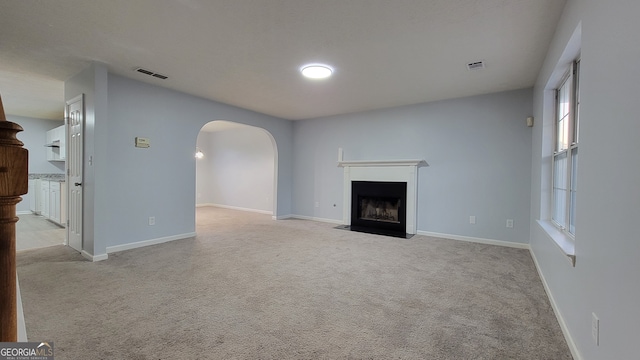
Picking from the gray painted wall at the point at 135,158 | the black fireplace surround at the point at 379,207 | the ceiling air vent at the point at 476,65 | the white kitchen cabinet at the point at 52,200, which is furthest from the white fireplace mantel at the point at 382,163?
the white kitchen cabinet at the point at 52,200

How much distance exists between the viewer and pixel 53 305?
7.55 feet

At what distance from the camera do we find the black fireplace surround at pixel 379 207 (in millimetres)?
5219

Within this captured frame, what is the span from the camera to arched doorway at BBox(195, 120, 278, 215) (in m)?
7.75

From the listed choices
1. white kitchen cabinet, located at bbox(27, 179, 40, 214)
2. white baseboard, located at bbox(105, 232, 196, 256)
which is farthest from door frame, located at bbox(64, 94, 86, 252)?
white kitchen cabinet, located at bbox(27, 179, 40, 214)

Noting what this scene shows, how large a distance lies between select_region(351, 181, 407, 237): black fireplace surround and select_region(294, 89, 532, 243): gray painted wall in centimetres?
34

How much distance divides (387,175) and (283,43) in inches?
131

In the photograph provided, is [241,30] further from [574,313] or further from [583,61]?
[574,313]

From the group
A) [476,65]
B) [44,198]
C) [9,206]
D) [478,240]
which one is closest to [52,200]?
[44,198]

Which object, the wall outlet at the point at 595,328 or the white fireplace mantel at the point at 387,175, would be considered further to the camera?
the white fireplace mantel at the point at 387,175

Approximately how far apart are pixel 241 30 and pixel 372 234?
382 centimetres

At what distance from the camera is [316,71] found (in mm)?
3459

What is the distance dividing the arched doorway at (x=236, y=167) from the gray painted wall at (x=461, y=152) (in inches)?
97.0

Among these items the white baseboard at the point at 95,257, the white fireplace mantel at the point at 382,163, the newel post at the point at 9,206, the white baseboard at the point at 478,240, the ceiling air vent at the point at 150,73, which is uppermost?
the ceiling air vent at the point at 150,73

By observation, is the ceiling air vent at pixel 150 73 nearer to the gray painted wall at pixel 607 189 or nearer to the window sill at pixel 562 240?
the gray painted wall at pixel 607 189
